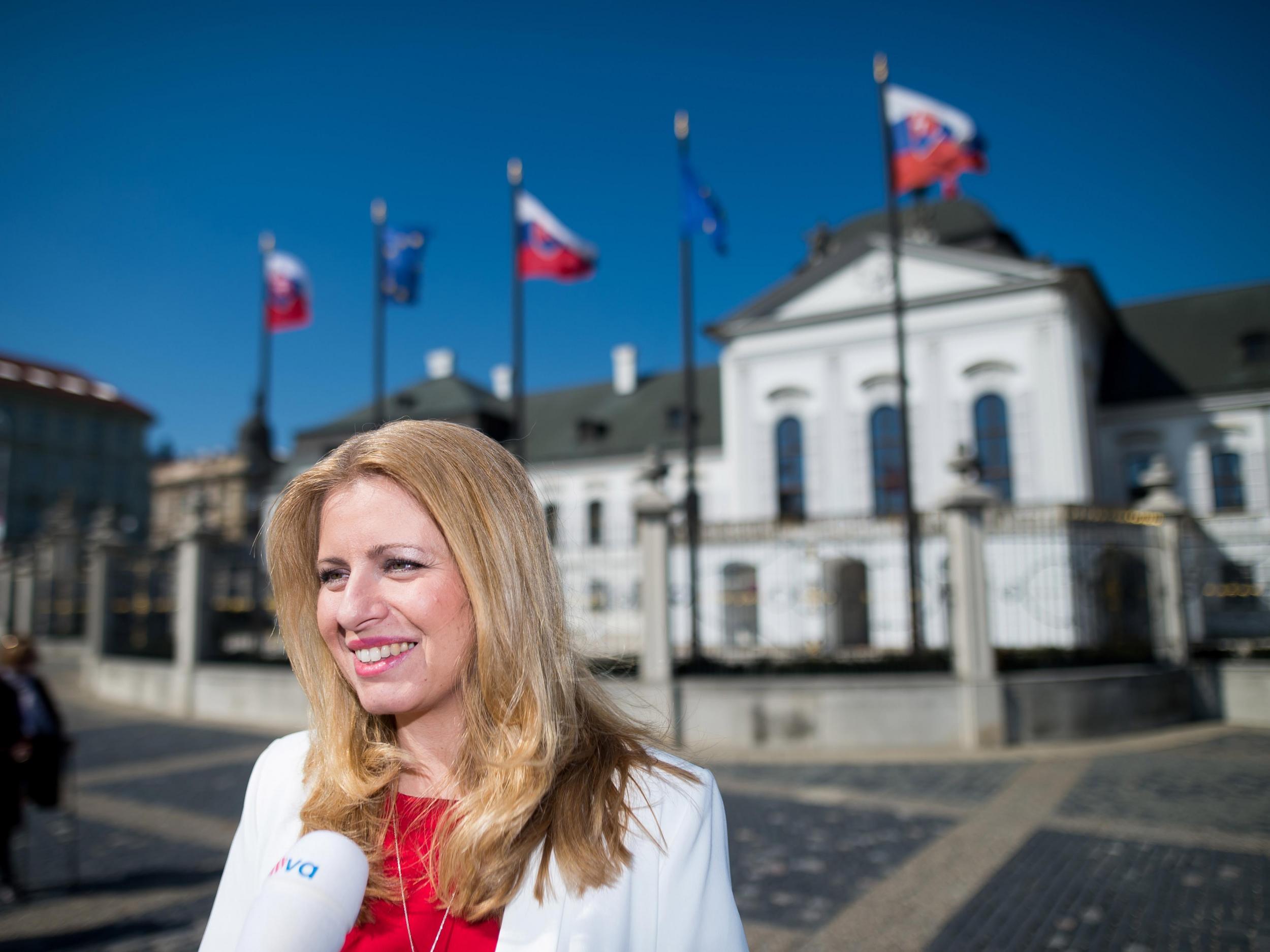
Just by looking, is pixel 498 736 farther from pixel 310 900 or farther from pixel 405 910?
pixel 310 900

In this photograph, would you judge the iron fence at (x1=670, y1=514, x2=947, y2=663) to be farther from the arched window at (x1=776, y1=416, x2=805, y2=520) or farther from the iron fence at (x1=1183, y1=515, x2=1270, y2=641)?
the arched window at (x1=776, y1=416, x2=805, y2=520)

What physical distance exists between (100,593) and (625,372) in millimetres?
29452

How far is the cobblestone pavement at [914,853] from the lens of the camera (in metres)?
4.57

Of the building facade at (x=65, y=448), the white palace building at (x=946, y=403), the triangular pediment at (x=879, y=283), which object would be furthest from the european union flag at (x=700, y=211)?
the building facade at (x=65, y=448)

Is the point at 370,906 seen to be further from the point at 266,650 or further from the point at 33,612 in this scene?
the point at 33,612

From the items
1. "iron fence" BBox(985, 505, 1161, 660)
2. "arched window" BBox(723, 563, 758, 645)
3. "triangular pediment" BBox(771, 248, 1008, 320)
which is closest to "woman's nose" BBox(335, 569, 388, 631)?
"iron fence" BBox(985, 505, 1161, 660)

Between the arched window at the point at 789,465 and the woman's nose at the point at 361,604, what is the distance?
1132 inches

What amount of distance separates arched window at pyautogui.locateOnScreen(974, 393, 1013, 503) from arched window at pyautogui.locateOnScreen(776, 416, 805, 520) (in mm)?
5770

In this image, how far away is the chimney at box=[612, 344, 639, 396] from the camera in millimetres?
42188

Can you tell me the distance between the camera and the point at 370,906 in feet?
4.63

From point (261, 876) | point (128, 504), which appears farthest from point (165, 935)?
point (128, 504)

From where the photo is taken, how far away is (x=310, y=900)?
3.10ft

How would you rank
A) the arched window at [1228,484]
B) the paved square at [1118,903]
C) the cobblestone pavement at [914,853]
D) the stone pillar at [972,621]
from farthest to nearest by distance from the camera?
the arched window at [1228,484]
the stone pillar at [972,621]
the cobblestone pavement at [914,853]
the paved square at [1118,903]

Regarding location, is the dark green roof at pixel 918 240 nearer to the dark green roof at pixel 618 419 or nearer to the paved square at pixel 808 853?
the dark green roof at pixel 618 419
